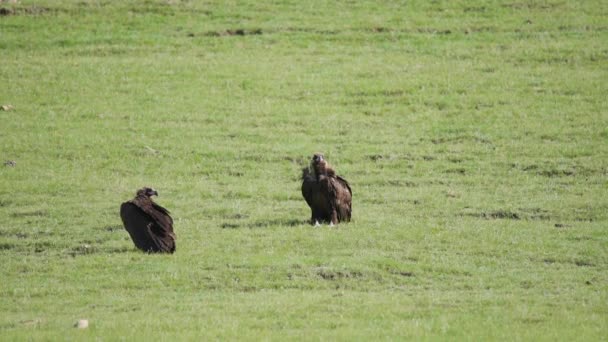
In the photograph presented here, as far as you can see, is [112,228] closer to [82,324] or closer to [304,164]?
[82,324]

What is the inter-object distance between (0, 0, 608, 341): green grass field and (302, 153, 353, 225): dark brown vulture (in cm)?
45

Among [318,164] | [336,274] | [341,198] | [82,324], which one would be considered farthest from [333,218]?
[82,324]

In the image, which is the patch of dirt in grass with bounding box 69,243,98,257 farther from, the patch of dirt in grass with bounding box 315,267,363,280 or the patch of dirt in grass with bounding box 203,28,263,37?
the patch of dirt in grass with bounding box 203,28,263,37

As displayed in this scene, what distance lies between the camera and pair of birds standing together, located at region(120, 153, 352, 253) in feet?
64.6

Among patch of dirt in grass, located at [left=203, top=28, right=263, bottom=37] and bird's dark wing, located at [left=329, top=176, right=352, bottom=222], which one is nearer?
bird's dark wing, located at [left=329, top=176, right=352, bottom=222]

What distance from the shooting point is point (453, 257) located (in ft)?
64.3

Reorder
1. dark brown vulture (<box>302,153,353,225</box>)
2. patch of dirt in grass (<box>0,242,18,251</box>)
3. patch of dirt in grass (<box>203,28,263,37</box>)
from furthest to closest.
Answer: patch of dirt in grass (<box>203,28,263,37</box>), dark brown vulture (<box>302,153,353,225</box>), patch of dirt in grass (<box>0,242,18,251</box>)

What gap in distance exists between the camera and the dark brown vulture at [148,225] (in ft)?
64.5

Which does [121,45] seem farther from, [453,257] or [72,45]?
[453,257]

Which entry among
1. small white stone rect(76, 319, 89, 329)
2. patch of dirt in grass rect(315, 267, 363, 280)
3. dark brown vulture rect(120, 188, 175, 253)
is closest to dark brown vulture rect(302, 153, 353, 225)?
dark brown vulture rect(120, 188, 175, 253)

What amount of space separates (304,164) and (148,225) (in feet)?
31.2

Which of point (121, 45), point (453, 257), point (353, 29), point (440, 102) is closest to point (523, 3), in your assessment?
point (353, 29)

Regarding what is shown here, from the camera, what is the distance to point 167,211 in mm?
20047

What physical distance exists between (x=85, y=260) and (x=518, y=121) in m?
16.2
